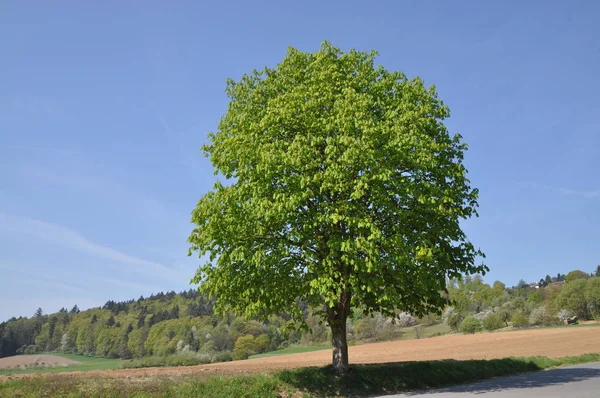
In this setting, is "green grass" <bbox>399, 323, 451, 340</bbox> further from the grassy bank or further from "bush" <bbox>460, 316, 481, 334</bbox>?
the grassy bank

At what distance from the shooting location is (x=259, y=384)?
760 inches

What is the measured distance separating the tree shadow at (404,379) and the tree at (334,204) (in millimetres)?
1278

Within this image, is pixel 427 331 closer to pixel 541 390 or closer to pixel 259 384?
pixel 541 390

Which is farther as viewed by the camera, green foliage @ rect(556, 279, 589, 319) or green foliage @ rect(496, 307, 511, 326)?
green foliage @ rect(556, 279, 589, 319)

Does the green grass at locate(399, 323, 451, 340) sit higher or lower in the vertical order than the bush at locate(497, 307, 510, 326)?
lower

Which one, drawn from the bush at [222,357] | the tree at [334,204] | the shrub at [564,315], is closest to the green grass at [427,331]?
the shrub at [564,315]

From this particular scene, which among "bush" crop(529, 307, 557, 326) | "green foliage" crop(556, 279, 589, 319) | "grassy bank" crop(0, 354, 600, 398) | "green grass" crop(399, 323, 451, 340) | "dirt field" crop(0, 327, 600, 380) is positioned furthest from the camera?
"green grass" crop(399, 323, 451, 340)

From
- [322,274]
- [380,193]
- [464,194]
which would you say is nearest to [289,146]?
[380,193]

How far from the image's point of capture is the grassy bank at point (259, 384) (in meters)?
17.5

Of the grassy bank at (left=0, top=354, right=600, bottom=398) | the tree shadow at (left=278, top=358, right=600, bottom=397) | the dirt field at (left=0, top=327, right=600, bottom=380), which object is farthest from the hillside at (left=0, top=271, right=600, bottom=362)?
the grassy bank at (left=0, top=354, right=600, bottom=398)

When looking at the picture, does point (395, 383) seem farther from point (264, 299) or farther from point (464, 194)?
point (464, 194)

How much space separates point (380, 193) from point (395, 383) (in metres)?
10.9

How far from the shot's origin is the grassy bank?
17453mm

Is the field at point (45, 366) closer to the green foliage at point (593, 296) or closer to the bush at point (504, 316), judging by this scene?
the bush at point (504, 316)
